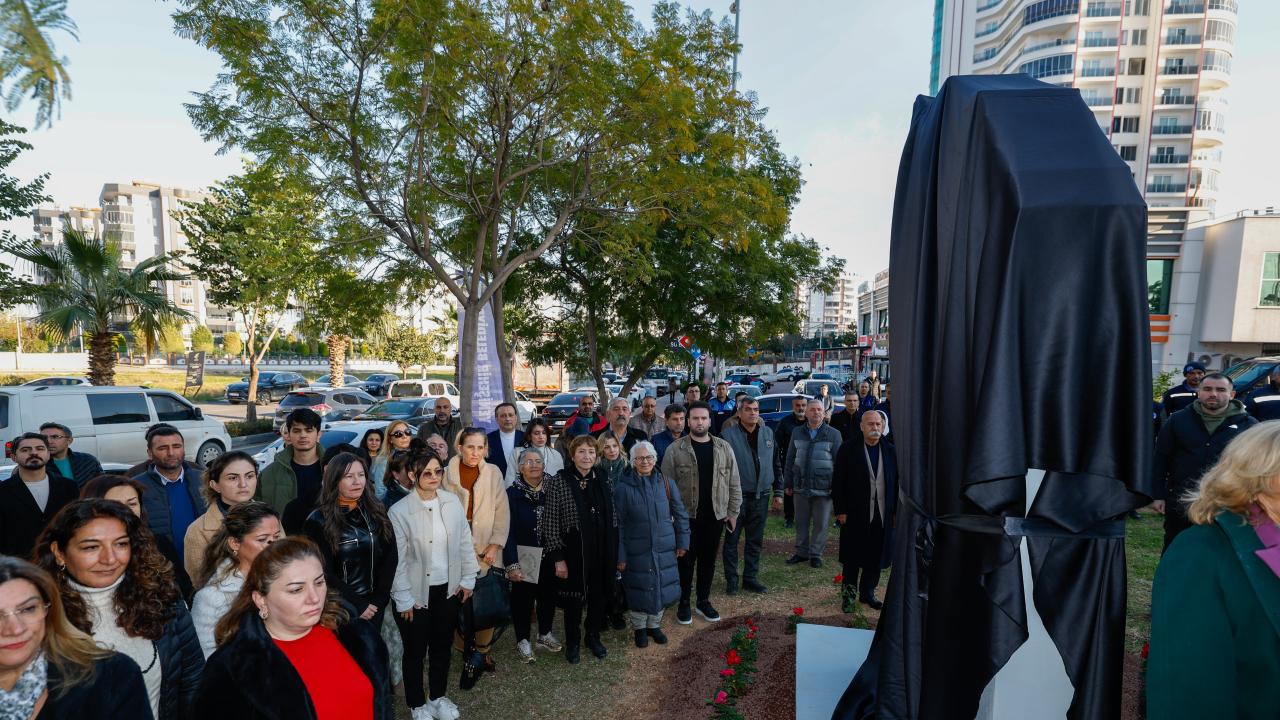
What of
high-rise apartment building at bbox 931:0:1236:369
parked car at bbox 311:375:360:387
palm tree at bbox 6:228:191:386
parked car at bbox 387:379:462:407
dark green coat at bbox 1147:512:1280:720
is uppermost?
high-rise apartment building at bbox 931:0:1236:369

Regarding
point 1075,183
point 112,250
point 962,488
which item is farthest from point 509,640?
point 112,250

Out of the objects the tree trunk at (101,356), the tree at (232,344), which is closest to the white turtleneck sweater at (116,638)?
the tree trunk at (101,356)

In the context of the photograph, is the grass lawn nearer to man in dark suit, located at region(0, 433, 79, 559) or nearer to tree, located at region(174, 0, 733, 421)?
man in dark suit, located at region(0, 433, 79, 559)

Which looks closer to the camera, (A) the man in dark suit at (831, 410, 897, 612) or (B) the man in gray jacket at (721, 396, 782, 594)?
(A) the man in dark suit at (831, 410, 897, 612)

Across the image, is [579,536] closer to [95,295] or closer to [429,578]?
[429,578]

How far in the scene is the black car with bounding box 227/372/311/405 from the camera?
96.6 feet

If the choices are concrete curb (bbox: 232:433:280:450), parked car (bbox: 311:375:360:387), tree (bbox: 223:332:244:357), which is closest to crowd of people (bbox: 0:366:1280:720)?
concrete curb (bbox: 232:433:280:450)

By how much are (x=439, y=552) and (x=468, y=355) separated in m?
5.63

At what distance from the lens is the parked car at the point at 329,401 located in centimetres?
1834

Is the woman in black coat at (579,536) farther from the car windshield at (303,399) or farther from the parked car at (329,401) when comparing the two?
the car windshield at (303,399)

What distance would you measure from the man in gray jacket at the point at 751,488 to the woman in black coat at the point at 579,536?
1.70m

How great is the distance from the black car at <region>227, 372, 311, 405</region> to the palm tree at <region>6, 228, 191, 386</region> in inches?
621

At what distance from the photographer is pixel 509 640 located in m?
5.44

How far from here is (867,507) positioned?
5.93 meters
